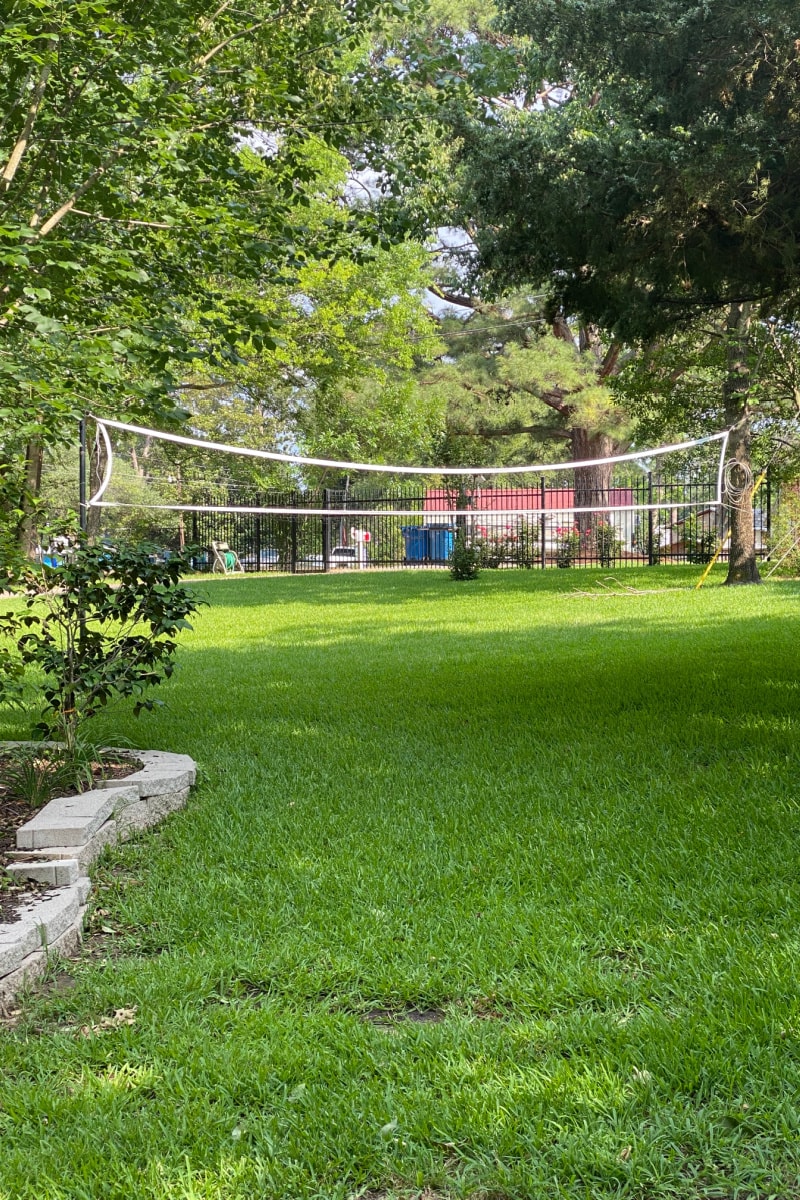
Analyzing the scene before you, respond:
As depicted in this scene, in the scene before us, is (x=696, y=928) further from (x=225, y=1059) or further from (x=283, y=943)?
(x=225, y=1059)

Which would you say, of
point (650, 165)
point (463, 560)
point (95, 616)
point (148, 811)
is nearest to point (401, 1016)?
point (148, 811)

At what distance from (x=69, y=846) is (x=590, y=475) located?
21.0 metres

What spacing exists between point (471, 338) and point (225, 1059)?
21.2m

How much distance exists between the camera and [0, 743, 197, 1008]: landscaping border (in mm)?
2184

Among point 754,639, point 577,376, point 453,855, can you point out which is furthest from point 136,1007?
point 577,376

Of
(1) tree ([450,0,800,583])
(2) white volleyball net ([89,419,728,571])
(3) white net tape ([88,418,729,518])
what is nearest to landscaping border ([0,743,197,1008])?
(3) white net tape ([88,418,729,518])

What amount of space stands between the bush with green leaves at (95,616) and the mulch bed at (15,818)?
0.61 ft

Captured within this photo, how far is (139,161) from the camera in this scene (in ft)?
12.8

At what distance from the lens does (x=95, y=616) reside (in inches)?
152

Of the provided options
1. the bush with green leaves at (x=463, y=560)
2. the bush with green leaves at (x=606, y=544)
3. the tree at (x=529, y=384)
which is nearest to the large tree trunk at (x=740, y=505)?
the bush with green leaves at (x=463, y=560)

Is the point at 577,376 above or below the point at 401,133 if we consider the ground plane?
above

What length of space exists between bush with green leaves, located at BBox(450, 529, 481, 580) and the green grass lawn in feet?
35.0

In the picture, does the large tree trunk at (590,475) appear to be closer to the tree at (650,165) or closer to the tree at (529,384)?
the tree at (529,384)

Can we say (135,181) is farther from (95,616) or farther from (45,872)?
(45,872)
